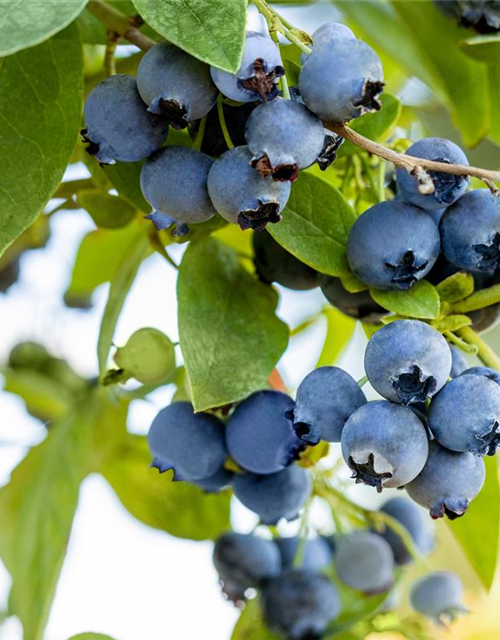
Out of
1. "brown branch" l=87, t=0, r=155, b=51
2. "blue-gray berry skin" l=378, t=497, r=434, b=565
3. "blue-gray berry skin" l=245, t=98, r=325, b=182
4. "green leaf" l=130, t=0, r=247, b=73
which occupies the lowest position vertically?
"blue-gray berry skin" l=378, t=497, r=434, b=565

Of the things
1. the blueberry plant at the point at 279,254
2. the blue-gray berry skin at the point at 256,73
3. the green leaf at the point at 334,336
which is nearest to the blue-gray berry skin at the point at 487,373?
the blueberry plant at the point at 279,254

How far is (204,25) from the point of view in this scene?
53 cm

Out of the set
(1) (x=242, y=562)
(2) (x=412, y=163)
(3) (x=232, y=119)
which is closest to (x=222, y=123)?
(3) (x=232, y=119)

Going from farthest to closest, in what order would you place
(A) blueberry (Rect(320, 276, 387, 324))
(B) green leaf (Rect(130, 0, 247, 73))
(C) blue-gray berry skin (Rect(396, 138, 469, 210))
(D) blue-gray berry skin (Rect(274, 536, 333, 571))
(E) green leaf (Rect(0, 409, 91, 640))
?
(D) blue-gray berry skin (Rect(274, 536, 333, 571)), (E) green leaf (Rect(0, 409, 91, 640)), (A) blueberry (Rect(320, 276, 387, 324)), (C) blue-gray berry skin (Rect(396, 138, 469, 210)), (B) green leaf (Rect(130, 0, 247, 73))

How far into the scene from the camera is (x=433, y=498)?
0.59 m

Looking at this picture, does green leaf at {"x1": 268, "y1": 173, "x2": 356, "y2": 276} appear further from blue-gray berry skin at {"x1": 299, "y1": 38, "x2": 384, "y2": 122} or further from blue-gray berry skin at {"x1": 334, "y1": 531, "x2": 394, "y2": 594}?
blue-gray berry skin at {"x1": 334, "y1": 531, "x2": 394, "y2": 594}

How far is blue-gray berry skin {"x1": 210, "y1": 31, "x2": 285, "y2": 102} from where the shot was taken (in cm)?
51

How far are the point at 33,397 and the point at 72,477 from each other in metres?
0.29

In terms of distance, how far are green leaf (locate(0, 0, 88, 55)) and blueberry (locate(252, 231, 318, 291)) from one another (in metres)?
0.28

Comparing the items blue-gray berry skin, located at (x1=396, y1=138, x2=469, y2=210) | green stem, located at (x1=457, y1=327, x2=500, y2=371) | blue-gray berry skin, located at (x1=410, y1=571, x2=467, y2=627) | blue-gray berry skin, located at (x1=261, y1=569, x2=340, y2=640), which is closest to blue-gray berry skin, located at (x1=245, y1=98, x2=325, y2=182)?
blue-gray berry skin, located at (x1=396, y1=138, x2=469, y2=210)

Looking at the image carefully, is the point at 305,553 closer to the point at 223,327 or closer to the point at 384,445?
the point at 223,327

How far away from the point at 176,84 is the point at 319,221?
0.18m

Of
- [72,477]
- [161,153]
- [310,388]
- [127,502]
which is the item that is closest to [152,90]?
[161,153]

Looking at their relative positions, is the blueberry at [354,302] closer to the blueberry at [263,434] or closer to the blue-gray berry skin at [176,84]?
the blueberry at [263,434]
